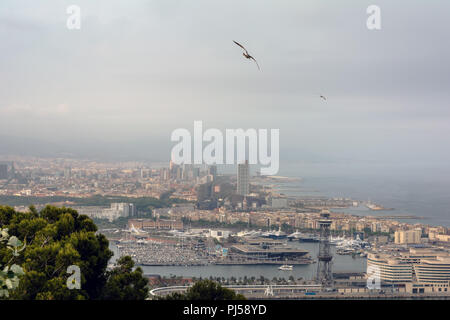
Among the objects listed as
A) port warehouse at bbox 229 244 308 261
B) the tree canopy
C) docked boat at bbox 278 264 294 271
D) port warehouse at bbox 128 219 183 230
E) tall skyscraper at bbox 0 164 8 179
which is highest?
tall skyscraper at bbox 0 164 8 179

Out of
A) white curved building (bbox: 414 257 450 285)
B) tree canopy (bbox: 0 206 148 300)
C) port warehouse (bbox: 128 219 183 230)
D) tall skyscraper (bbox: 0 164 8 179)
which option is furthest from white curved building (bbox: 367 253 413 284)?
tall skyscraper (bbox: 0 164 8 179)

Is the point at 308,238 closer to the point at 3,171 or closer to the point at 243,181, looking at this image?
the point at 243,181

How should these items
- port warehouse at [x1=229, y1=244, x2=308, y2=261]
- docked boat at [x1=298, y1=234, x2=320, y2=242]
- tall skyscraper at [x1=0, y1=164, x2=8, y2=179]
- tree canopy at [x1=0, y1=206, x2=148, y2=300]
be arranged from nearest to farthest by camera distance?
1. tree canopy at [x1=0, y1=206, x2=148, y2=300]
2. port warehouse at [x1=229, y1=244, x2=308, y2=261]
3. docked boat at [x1=298, y1=234, x2=320, y2=242]
4. tall skyscraper at [x1=0, y1=164, x2=8, y2=179]

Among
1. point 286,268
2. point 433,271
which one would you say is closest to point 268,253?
point 286,268

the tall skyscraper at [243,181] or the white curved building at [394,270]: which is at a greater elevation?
the tall skyscraper at [243,181]

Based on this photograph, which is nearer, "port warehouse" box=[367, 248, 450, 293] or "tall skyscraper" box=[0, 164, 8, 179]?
"port warehouse" box=[367, 248, 450, 293]

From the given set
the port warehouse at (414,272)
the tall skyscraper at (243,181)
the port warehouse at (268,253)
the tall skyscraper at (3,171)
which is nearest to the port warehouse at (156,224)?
the tall skyscraper at (243,181)

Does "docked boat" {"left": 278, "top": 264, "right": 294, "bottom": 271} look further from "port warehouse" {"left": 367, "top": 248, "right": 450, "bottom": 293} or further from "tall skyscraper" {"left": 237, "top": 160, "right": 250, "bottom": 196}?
"tall skyscraper" {"left": 237, "top": 160, "right": 250, "bottom": 196}

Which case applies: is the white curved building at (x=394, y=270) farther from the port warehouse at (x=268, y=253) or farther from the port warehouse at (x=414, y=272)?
the port warehouse at (x=268, y=253)
